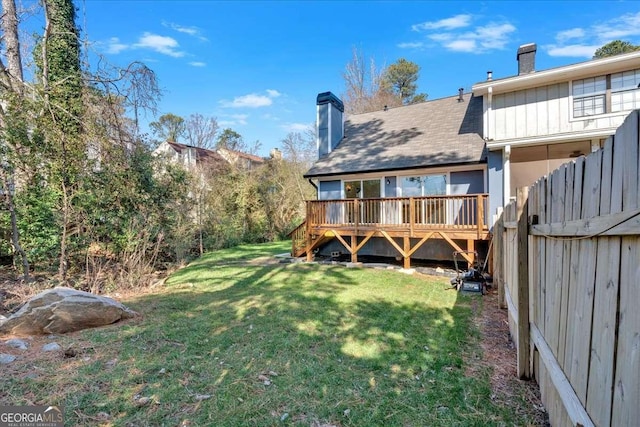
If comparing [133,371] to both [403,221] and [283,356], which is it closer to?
[283,356]

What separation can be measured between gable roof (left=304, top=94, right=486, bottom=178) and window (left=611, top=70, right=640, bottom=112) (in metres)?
3.04

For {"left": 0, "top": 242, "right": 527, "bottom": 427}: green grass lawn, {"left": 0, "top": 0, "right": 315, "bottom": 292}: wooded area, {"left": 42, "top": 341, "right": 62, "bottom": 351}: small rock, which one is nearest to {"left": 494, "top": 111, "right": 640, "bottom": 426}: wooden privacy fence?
{"left": 0, "top": 242, "right": 527, "bottom": 427}: green grass lawn

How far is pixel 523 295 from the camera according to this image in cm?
300

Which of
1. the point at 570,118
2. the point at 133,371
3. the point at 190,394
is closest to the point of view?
the point at 190,394

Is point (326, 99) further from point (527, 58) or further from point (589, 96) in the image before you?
point (589, 96)

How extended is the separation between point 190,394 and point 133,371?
853 mm

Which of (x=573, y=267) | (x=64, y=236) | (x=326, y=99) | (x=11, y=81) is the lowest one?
(x=64, y=236)

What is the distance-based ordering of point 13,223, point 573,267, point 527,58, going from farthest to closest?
point 527,58, point 13,223, point 573,267

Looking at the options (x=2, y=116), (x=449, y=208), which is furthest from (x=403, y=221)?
(x=2, y=116)

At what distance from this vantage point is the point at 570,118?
7.98 m

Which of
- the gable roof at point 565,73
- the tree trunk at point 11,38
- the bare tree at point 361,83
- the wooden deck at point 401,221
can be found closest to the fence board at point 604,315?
the wooden deck at point 401,221

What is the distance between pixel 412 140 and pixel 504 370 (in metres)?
9.09

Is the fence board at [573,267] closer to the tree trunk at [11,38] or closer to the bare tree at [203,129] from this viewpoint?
the tree trunk at [11,38]

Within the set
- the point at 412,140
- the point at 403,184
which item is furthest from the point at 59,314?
the point at 412,140
